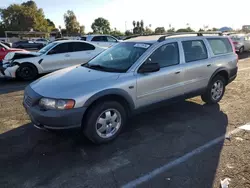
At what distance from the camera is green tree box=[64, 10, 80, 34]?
83938 millimetres

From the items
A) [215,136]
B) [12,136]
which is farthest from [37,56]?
[215,136]

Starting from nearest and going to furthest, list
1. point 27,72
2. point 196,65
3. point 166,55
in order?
point 166,55, point 196,65, point 27,72

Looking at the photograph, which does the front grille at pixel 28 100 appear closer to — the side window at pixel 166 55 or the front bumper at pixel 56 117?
the front bumper at pixel 56 117

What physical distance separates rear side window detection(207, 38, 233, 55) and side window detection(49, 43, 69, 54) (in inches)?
241

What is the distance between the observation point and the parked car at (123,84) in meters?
3.47

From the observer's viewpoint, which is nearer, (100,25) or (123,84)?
(123,84)

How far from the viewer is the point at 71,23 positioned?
83938 mm

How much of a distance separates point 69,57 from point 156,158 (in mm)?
7242

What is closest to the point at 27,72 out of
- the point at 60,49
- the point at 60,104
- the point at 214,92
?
the point at 60,49

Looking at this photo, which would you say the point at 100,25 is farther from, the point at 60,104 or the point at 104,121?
the point at 60,104

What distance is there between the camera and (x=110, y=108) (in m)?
3.77

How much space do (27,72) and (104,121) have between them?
643 cm

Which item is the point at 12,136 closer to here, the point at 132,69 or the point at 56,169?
the point at 56,169

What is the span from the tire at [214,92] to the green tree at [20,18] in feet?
267
